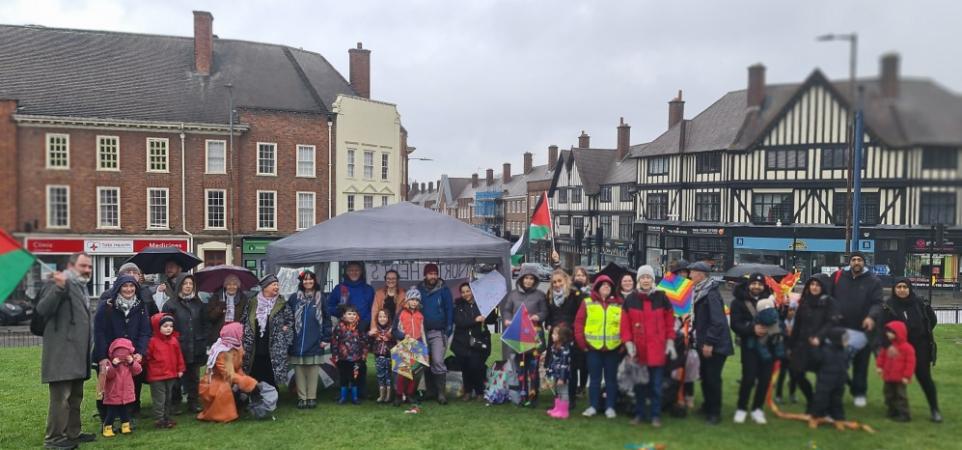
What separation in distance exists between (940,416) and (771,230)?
5735mm

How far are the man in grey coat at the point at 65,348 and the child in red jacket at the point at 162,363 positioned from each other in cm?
71

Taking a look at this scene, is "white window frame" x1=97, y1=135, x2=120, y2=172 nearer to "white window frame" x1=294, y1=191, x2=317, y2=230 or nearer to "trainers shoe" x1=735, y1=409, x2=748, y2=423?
"trainers shoe" x1=735, y1=409, x2=748, y2=423

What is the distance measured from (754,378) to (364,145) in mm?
30047

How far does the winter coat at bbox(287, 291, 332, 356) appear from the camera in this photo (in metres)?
8.38

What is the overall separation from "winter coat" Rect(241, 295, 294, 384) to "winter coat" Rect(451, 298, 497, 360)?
236 cm

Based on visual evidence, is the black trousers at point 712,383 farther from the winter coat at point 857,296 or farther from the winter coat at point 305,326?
the winter coat at point 305,326

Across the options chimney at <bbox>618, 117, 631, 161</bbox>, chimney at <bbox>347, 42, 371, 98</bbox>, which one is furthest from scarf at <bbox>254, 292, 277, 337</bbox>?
chimney at <bbox>618, 117, 631, 161</bbox>

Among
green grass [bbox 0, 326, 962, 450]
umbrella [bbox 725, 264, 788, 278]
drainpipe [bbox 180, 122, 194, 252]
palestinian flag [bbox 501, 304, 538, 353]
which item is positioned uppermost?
drainpipe [bbox 180, 122, 194, 252]

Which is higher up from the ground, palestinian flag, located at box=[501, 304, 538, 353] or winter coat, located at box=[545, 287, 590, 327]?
winter coat, located at box=[545, 287, 590, 327]

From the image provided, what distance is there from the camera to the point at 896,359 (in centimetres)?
598

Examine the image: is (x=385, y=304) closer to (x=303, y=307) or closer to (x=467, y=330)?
(x=303, y=307)

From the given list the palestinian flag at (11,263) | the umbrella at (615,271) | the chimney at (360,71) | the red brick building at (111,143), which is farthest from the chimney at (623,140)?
the palestinian flag at (11,263)

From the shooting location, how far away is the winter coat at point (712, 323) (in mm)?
6707

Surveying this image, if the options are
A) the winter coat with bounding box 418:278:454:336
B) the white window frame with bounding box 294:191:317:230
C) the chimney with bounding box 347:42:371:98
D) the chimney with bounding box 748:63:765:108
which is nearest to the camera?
the chimney with bounding box 748:63:765:108
